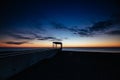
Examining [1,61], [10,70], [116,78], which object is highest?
[1,61]

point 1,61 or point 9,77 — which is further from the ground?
point 1,61

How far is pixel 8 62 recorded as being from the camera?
28.2ft

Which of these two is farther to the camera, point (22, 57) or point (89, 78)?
point (22, 57)

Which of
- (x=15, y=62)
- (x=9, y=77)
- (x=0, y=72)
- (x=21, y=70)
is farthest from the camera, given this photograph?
(x=21, y=70)

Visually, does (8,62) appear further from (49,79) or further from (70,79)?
(70,79)

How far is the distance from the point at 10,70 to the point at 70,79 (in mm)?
3901

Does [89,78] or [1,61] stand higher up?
[1,61]

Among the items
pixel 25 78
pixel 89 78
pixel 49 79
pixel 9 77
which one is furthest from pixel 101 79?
pixel 9 77

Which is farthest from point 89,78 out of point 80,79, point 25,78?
point 25,78

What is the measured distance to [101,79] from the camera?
27.7 feet

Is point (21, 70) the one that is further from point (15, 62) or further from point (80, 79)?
point (80, 79)

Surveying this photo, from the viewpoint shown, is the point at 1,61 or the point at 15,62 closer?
the point at 1,61

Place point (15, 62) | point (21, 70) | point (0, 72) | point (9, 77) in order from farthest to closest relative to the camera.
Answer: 1. point (21, 70)
2. point (15, 62)
3. point (9, 77)
4. point (0, 72)

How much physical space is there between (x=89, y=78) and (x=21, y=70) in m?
5.30
